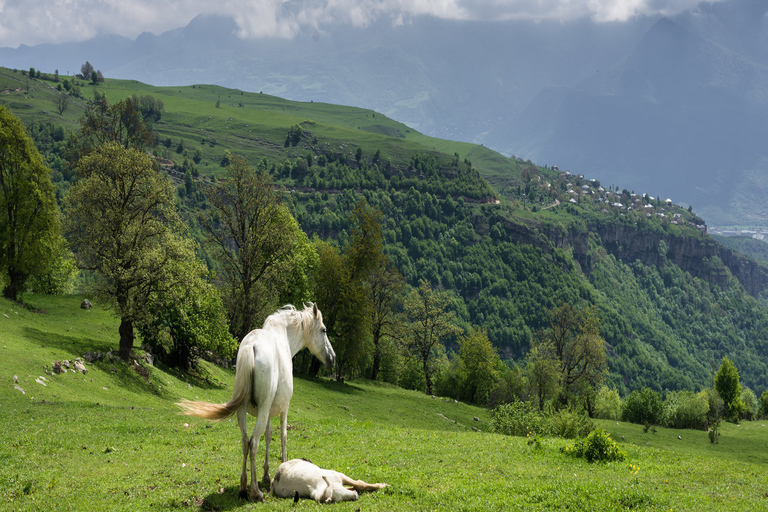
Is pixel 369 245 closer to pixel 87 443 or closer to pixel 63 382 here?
pixel 63 382

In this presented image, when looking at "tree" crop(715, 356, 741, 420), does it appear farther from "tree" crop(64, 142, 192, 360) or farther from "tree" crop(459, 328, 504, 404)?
"tree" crop(64, 142, 192, 360)

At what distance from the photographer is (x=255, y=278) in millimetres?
44500

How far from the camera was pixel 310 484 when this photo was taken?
11414 mm

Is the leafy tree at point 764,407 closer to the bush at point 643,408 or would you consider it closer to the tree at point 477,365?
the bush at point 643,408

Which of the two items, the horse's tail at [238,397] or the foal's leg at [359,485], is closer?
the horse's tail at [238,397]

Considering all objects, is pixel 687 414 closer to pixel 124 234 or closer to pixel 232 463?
pixel 124 234

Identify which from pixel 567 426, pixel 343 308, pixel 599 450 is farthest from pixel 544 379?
pixel 599 450

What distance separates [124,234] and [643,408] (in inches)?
2894

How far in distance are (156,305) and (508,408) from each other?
23.6 m

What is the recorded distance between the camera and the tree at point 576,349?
6688 cm

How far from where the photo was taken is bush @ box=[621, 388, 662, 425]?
73.4m

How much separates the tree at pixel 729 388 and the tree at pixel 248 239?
→ 80066mm

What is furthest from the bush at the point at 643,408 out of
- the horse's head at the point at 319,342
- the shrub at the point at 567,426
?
the horse's head at the point at 319,342

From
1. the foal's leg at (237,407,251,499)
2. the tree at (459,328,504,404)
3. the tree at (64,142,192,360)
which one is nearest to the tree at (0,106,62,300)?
the tree at (64,142,192,360)
